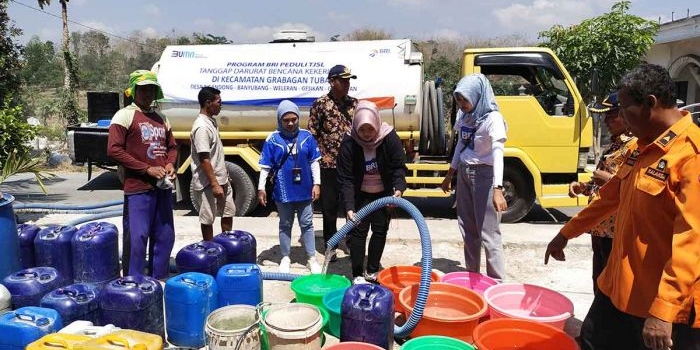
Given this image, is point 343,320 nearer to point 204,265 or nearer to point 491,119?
point 204,265

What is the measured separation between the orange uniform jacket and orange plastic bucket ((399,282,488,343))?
3.16ft

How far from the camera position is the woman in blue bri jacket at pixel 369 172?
3941 millimetres

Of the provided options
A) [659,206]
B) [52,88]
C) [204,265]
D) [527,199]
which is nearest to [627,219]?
[659,206]

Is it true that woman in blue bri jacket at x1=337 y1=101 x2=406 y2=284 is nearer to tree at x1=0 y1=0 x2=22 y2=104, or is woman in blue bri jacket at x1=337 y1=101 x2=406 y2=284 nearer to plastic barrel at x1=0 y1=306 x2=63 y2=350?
plastic barrel at x1=0 y1=306 x2=63 y2=350

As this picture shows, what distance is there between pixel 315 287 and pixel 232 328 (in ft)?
2.55

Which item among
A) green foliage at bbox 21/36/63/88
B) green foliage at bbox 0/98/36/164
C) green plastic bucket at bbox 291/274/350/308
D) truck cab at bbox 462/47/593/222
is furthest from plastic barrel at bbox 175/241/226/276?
green foliage at bbox 21/36/63/88

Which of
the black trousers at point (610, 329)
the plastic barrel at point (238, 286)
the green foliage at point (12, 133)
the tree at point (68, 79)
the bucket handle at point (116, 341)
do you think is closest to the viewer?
the black trousers at point (610, 329)

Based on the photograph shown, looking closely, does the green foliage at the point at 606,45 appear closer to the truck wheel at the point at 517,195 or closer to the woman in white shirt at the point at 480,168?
the truck wheel at the point at 517,195

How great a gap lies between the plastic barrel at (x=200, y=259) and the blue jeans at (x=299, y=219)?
2.98ft

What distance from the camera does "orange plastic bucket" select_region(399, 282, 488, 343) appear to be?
3029mm

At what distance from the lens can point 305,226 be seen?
459 centimetres

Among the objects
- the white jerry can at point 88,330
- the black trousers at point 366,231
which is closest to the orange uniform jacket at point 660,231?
the black trousers at point 366,231

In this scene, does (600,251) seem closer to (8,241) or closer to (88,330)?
(88,330)

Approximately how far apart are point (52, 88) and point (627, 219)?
1191 inches
